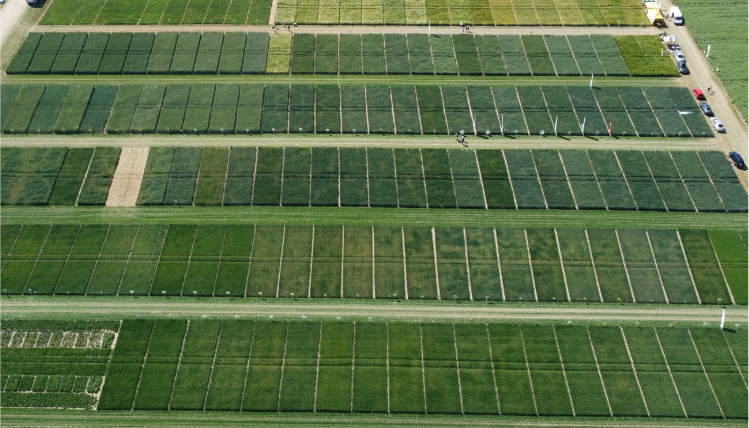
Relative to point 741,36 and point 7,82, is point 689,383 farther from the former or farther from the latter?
point 7,82

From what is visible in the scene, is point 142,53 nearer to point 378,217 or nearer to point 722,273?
point 378,217

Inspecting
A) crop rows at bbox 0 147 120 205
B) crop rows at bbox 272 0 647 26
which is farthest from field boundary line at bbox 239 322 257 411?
crop rows at bbox 272 0 647 26

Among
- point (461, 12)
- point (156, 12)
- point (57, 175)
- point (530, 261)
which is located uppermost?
point (461, 12)

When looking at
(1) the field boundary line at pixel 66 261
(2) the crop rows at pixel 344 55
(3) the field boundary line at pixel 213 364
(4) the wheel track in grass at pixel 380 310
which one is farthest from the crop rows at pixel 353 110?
(3) the field boundary line at pixel 213 364

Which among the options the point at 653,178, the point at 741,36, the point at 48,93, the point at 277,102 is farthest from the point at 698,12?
the point at 48,93

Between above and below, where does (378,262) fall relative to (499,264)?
below

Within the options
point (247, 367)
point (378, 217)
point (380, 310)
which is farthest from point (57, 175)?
point (380, 310)
